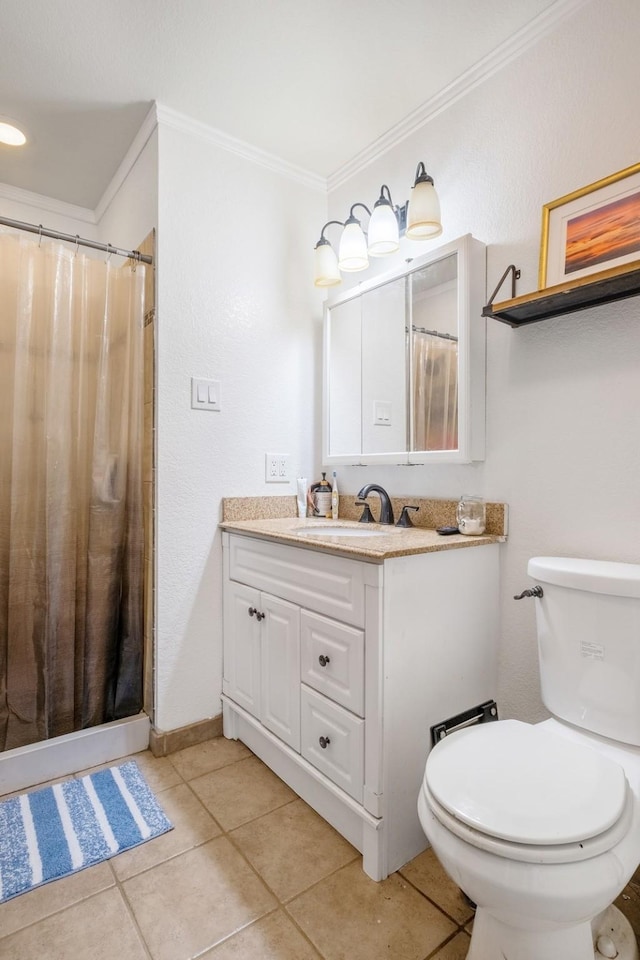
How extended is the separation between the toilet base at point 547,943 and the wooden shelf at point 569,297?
4.28 ft

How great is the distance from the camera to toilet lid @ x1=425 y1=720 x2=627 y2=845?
2.56 ft

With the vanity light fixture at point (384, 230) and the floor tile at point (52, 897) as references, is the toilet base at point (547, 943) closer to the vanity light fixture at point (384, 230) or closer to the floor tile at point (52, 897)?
the floor tile at point (52, 897)

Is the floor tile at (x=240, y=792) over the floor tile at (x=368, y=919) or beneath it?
beneath

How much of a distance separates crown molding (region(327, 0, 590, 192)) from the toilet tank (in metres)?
1.52

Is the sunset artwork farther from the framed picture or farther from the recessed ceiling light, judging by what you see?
the recessed ceiling light

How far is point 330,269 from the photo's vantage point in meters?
1.98

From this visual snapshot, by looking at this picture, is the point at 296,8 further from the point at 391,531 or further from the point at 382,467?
the point at 391,531

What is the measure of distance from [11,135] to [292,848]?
266 cm

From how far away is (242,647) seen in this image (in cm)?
177

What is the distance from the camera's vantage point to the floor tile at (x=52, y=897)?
111 centimetres

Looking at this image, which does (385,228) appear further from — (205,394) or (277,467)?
(277,467)

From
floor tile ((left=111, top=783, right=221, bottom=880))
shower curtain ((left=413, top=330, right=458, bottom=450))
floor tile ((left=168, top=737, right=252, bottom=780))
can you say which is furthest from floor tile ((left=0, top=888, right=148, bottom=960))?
shower curtain ((left=413, top=330, right=458, bottom=450))

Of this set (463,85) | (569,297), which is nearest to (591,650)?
(569,297)

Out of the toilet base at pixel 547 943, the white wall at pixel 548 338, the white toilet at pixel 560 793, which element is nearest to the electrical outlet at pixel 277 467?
the white wall at pixel 548 338
